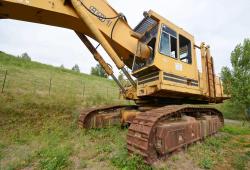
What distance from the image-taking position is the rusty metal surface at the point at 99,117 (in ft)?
19.6

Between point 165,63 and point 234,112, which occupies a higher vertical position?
point 165,63

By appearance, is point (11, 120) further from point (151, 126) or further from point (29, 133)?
point (151, 126)

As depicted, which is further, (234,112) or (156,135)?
(234,112)

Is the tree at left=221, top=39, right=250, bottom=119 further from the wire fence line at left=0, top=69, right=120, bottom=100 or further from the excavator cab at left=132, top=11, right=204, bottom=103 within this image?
the excavator cab at left=132, top=11, right=204, bottom=103

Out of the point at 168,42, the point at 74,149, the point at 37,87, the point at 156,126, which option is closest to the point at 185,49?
the point at 168,42

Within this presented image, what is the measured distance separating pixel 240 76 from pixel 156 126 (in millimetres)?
17579

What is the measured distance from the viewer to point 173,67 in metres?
5.37

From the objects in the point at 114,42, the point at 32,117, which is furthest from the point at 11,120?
the point at 114,42

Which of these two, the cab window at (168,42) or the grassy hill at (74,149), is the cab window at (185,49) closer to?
the cab window at (168,42)

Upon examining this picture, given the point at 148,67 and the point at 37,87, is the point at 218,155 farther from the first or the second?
the point at 37,87

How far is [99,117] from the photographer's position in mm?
6301

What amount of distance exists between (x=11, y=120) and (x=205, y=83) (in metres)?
6.95

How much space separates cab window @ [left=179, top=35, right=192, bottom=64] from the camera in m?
6.11

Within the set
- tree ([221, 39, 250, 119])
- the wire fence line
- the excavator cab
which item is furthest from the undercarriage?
tree ([221, 39, 250, 119])
